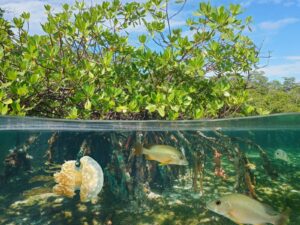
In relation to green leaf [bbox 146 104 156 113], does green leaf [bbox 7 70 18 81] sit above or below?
above

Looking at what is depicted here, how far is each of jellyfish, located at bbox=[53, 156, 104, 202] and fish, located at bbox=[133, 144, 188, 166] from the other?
0.41 m

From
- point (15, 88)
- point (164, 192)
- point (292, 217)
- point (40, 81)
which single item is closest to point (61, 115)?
point (40, 81)

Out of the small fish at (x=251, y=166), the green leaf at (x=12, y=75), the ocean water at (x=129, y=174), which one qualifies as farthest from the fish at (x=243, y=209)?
the green leaf at (x=12, y=75)

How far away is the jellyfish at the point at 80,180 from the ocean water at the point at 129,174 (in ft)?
0.11

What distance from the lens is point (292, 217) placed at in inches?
160

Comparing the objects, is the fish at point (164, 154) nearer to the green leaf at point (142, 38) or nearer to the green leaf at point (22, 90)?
the green leaf at point (22, 90)

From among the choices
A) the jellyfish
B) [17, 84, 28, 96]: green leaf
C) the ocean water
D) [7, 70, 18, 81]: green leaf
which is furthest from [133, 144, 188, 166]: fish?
[7, 70, 18, 81]: green leaf

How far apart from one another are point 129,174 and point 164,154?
46 cm

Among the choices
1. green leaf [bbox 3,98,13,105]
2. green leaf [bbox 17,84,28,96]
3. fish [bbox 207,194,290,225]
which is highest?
green leaf [bbox 17,84,28,96]

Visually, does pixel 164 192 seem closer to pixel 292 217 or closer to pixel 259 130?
pixel 292 217

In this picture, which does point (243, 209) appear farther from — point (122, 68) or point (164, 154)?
point (122, 68)

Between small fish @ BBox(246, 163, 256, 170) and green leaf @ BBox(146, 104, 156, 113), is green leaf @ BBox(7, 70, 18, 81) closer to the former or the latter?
green leaf @ BBox(146, 104, 156, 113)

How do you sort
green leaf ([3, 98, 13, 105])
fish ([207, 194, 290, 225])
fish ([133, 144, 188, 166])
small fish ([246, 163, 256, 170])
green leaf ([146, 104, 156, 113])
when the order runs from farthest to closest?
small fish ([246, 163, 256, 170]), green leaf ([146, 104, 156, 113]), green leaf ([3, 98, 13, 105]), fish ([133, 144, 188, 166]), fish ([207, 194, 290, 225])

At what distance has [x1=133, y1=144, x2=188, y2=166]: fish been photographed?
3578 mm
